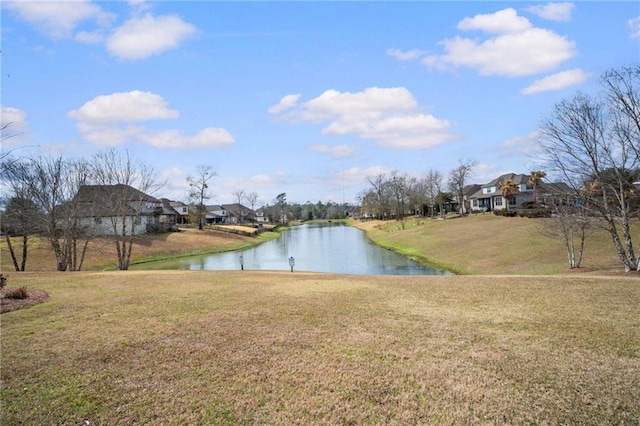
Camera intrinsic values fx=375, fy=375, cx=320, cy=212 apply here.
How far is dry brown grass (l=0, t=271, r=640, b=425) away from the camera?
4.98 m

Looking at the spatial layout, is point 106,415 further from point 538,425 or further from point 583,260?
point 583,260

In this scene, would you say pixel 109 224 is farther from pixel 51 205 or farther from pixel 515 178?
pixel 515 178

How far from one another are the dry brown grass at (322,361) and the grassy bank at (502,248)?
16390 mm

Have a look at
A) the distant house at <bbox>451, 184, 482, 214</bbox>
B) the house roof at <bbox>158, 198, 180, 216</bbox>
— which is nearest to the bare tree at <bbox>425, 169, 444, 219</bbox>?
the distant house at <bbox>451, 184, 482, 214</bbox>

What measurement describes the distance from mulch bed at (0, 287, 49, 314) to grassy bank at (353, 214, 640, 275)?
81.7ft

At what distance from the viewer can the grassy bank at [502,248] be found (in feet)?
85.0

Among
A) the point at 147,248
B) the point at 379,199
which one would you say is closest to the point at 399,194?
the point at 379,199

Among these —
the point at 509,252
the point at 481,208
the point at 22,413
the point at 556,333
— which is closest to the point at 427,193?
the point at 481,208

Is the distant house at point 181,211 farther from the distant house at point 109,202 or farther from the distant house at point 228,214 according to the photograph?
the distant house at point 109,202

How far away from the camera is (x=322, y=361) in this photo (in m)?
6.44

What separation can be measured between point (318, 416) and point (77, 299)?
962cm

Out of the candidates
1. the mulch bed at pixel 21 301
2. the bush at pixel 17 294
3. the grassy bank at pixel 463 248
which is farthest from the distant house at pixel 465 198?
the bush at pixel 17 294

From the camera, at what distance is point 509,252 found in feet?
102

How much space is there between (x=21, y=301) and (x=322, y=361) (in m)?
9.26
